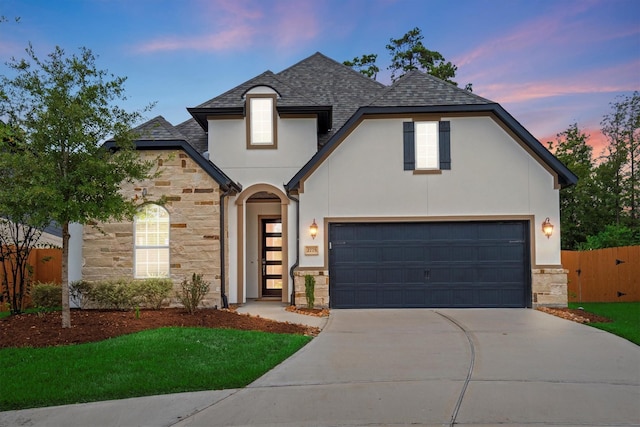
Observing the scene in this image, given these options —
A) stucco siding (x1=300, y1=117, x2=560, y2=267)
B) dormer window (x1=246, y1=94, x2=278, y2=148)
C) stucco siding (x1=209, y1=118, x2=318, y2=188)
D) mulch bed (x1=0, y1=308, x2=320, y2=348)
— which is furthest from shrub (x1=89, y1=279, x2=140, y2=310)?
dormer window (x1=246, y1=94, x2=278, y2=148)

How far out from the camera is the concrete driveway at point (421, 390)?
5.29 m

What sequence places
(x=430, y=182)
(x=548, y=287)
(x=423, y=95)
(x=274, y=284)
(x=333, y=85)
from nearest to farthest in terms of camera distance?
(x=548, y=287) → (x=430, y=182) → (x=423, y=95) → (x=274, y=284) → (x=333, y=85)

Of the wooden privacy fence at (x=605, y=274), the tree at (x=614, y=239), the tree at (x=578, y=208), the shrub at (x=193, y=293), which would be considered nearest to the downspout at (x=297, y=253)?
the shrub at (x=193, y=293)

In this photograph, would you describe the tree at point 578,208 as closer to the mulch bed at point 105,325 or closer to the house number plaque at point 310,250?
the house number plaque at point 310,250

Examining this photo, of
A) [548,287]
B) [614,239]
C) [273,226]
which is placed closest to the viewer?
[548,287]

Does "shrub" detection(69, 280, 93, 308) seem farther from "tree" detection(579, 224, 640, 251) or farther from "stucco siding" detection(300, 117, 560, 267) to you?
"tree" detection(579, 224, 640, 251)

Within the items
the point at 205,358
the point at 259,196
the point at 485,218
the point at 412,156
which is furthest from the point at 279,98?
the point at 205,358

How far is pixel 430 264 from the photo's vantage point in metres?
13.9

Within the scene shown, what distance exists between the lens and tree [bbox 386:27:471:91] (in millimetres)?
28062

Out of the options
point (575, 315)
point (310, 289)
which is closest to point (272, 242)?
point (310, 289)

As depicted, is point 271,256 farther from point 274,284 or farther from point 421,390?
point 421,390

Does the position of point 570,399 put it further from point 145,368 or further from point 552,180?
point 552,180

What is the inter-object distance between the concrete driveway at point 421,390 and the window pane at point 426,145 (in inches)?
223

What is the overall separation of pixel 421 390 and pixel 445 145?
9.09 metres
